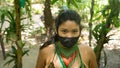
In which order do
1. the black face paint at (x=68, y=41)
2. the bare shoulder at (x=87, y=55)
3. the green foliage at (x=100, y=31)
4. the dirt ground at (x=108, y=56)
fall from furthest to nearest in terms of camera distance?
1. the dirt ground at (x=108, y=56)
2. the green foliage at (x=100, y=31)
3. the bare shoulder at (x=87, y=55)
4. the black face paint at (x=68, y=41)

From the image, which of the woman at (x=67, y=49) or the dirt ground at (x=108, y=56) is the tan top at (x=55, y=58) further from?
the dirt ground at (x=108, y=56)

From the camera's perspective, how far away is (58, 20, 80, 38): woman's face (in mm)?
1674

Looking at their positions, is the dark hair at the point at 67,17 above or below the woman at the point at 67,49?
above

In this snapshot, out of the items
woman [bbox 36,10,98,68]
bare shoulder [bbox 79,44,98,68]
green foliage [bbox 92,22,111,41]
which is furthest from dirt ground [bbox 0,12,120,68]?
woman [bbox 36,10,98,68]

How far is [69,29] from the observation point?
1.67 metres

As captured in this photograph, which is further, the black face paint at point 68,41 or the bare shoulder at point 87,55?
the bare shoulder at point 87,55

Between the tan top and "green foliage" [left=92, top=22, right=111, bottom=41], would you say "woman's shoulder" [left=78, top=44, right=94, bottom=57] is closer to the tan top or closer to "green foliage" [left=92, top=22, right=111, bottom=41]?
the tan top

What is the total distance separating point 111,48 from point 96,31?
2365 mm

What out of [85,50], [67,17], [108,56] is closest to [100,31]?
[85,50]

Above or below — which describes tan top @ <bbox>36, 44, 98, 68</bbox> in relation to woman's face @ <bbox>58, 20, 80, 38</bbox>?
below

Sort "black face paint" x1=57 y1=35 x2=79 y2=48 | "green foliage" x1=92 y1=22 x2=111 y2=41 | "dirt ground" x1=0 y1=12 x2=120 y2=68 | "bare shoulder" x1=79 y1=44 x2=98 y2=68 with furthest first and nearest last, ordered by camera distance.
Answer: "dirt ground" x1=0 y1=12 x2=120 y2=68 → "green foliage" x1=92 y1=22 x2=111 y2=41 → "bare shoulder" x1=79 y1=44 x2=98 y2=68 → "black face paint" x1=57 y1=35 x2=79 y2=48

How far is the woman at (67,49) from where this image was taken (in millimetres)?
1684

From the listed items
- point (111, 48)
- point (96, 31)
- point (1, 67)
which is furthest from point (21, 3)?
point (111, 48)

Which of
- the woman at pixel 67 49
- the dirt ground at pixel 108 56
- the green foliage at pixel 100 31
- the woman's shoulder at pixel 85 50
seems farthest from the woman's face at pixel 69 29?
the dirt ground at pixel 108 56
